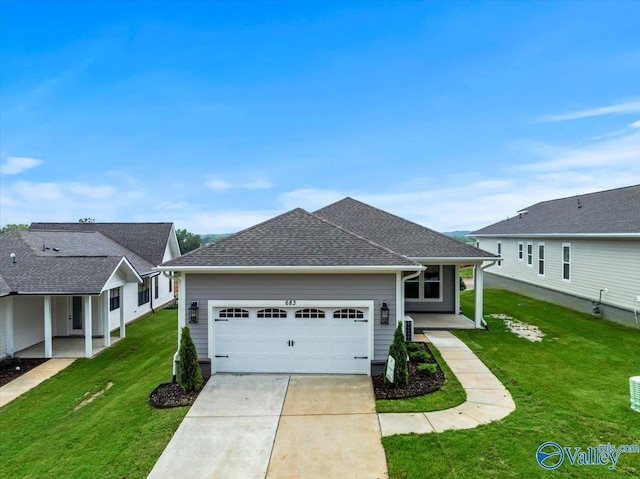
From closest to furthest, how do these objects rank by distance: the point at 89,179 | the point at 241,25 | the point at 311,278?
the point at 311,278 < the point at 241,25 < the point at 89,179

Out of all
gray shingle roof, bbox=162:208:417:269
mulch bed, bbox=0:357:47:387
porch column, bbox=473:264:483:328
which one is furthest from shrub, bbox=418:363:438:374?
mulch bed, bbox=0:357:47:387

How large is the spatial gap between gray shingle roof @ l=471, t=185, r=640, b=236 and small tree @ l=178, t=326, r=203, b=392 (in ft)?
49.9

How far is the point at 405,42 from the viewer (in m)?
17.6

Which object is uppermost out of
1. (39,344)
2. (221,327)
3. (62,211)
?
(62,211)

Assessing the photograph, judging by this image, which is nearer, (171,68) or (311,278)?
(311,278)

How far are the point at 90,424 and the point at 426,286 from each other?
1241 cm

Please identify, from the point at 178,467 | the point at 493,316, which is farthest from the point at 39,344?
the point at 493,316

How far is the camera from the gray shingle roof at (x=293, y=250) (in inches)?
347

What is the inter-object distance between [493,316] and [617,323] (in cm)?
436

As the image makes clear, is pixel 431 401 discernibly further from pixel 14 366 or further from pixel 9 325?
pixel 9 325

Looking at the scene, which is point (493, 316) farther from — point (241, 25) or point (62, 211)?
point (62, 211)

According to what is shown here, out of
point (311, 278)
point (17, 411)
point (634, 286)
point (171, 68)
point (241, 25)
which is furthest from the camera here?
point (171, 68)

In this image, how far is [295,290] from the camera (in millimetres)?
8984

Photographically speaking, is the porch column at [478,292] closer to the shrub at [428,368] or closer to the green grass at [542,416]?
the green grass at [542,416]
